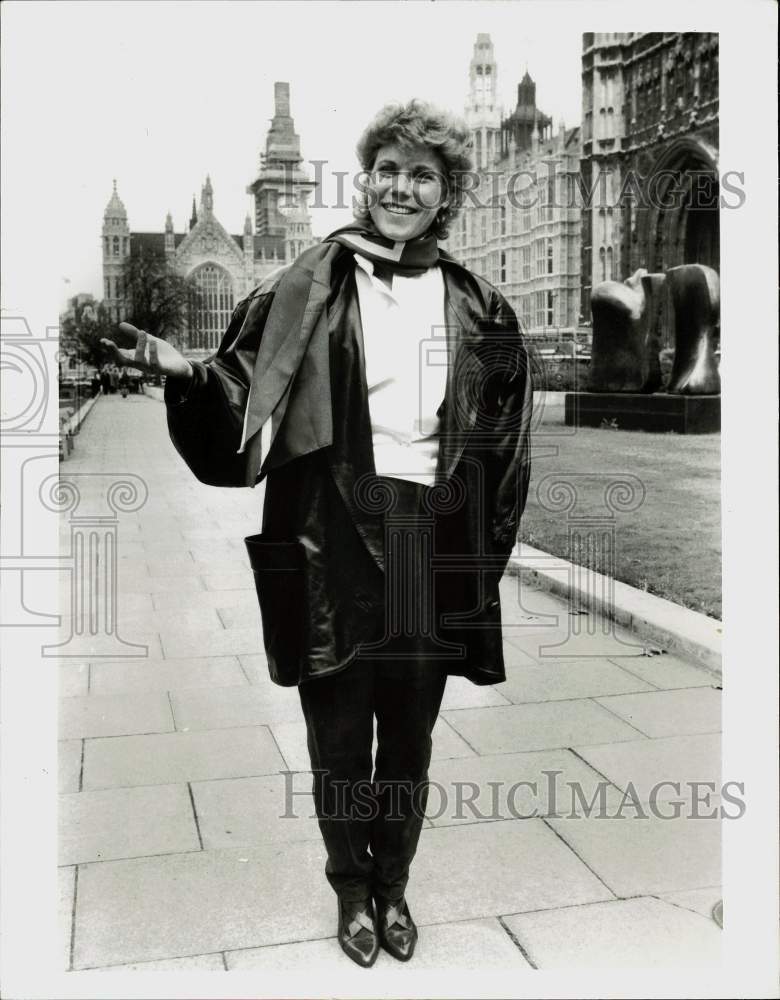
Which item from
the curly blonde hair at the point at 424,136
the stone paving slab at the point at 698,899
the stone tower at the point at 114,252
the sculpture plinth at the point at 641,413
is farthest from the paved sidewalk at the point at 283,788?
the curly blonde hair at the point at 424,136

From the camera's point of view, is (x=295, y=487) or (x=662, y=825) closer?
(x=295, y=487)

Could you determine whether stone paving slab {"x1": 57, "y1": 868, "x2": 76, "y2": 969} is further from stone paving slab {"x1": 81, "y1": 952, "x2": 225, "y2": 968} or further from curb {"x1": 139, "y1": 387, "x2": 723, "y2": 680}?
curb {"x1": 139, "y1": 387, "x2": 723, "y2": 680}

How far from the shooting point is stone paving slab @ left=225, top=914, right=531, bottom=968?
2932 millimetres

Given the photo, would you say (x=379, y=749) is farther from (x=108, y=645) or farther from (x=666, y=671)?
(x=666, y=671)

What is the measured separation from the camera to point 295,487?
292 centimetres

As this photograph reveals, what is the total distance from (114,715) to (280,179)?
222 cm

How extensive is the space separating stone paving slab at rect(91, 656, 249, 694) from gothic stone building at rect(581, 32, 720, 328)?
214 cm

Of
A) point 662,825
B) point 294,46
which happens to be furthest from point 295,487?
point 662,825

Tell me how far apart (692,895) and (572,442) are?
1.54 metres

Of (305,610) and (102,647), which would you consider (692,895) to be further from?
(102,647)

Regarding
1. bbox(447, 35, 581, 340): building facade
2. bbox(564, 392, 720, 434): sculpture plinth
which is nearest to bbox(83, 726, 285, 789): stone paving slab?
bbox(564, 392, 720, 434): sculpture plinth

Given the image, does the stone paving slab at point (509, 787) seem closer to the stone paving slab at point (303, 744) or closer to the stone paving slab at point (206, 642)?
the stone paving slab at point (303, 744)

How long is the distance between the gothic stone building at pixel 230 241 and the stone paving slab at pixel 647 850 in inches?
75.0

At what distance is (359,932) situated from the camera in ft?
9.84
